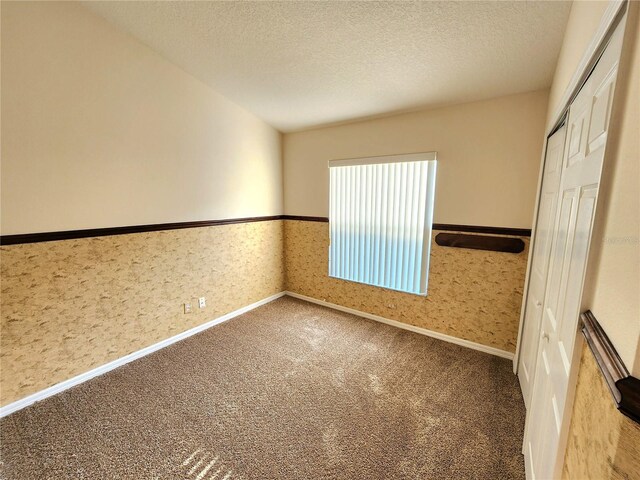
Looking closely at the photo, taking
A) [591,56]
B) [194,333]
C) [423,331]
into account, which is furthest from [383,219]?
[194,333]

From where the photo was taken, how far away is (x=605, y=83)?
2.72ft

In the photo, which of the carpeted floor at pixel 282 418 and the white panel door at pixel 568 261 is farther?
the carpeted floor at pixel 282 418

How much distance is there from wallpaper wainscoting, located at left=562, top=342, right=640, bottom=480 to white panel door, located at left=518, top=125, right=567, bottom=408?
3.27 feet

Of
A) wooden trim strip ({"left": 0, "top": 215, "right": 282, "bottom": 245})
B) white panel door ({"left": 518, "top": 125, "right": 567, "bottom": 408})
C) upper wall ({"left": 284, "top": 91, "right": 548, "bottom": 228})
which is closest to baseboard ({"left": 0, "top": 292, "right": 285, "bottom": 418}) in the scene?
wooden trim strip ({"left": 0, "top": 215, "right": 282, "bottom": 245})

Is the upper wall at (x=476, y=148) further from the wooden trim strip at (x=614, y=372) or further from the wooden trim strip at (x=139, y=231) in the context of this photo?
the wooden trim strip at (x=614, y=372)

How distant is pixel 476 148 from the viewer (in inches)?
98.8

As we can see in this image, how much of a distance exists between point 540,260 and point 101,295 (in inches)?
128

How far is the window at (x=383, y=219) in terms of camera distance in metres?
2.84

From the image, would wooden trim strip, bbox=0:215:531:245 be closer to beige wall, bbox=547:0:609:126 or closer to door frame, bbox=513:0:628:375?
door frame, bbox=513:0:628:375

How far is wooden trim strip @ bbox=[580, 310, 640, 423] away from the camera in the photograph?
1.60 ft

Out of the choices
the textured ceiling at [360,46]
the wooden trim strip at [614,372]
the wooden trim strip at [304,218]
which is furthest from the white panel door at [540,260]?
the wooden trim strip at [304,218]

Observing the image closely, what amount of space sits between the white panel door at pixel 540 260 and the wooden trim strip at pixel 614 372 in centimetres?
103

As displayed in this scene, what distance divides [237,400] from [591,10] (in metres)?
2.72

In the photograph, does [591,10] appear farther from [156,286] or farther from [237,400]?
[156,286]
